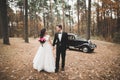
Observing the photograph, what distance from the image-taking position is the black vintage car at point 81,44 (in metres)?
15.6

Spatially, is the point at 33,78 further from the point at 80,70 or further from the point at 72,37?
the point at 72,37

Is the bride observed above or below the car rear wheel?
above

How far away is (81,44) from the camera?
53.1ft

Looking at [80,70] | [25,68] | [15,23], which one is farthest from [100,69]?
[15,23]

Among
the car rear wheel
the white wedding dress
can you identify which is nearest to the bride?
the white wedding dress

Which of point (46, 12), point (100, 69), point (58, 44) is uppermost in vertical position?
point (46, 12)

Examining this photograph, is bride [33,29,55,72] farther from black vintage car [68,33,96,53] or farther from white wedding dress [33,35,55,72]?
black vintage car [68,33,96,53]

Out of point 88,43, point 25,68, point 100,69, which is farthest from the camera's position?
point 88,43

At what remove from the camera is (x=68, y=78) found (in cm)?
747

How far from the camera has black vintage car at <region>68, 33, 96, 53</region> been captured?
1564 cm

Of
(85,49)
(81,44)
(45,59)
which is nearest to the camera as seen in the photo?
(45,59)

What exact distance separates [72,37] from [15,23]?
3694cm

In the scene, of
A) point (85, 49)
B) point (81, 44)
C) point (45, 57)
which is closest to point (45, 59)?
point (45, 57)

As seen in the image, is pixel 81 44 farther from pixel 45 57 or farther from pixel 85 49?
pixel 45 57
